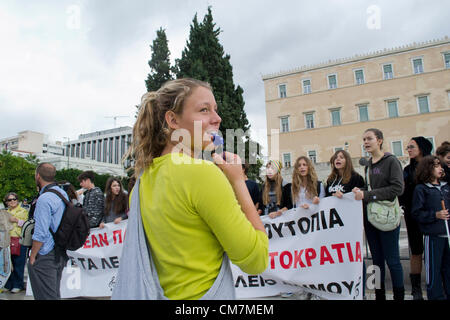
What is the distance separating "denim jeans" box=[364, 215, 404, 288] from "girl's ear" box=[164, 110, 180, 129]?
11.2ft

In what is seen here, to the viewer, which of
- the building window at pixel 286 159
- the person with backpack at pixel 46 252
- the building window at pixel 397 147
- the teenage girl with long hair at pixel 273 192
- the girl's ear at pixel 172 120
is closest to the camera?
the girl's ear at pixel 172 120

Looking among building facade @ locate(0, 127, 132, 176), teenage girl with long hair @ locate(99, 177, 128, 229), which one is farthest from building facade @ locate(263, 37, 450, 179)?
building facade @ locate(0, 127, 132, 176)

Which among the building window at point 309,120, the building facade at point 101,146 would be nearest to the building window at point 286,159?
the building window at point 309,120

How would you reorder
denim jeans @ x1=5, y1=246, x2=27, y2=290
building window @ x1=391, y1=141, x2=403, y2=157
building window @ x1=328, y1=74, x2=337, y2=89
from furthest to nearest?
building window @ x1=328, y1=74, x2=337, y2=89, building window @ x1=391, y1=141, x2=403, y2=157, denim jeans @ x1=5, y1=246, x2=27, y2=290

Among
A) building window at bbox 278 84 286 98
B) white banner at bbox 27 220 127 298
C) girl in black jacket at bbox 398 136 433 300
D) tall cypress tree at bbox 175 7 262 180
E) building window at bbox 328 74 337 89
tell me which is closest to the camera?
girl in black jacket at bbox 398 136 433 300

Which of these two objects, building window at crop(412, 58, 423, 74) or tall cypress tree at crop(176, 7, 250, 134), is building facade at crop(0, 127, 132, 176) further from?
building window at crop(412, 58, 423, 74)

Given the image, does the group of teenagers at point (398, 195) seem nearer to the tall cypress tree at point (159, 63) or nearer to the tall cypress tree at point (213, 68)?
the tall cypress tree at point (213, 68)

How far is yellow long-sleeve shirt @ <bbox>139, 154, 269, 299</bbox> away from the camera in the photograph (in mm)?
957

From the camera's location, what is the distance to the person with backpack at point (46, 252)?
306cm

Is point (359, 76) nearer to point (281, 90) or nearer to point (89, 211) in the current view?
point (281, 90)

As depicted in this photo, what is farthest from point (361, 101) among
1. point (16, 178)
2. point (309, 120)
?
point (16, 178)

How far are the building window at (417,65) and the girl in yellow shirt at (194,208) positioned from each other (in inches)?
1618

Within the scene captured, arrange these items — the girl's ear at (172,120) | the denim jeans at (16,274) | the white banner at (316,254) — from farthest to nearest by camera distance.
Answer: the denim jeans at (16,274) → the white banner at (316,254) → the girl's ear at (172,120)

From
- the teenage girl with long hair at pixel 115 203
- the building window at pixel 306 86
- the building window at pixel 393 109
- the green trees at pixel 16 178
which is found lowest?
the teenage girl with long hair at pixel 115 203
